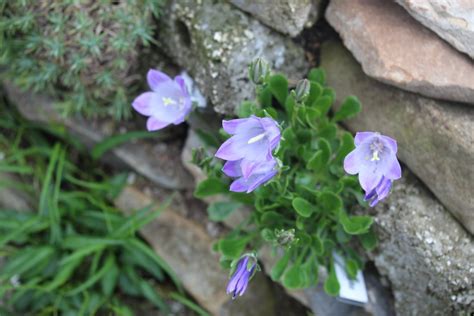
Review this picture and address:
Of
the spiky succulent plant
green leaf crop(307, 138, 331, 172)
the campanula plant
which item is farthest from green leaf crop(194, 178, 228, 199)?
the spiky succulent plant

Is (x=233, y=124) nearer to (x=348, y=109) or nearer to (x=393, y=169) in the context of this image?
(x=393, y=169)

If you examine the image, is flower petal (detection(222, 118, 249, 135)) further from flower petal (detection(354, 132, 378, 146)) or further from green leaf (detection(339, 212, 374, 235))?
green leaf (detection(339, 212, 374, 235))

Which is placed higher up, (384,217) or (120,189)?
(384,217)

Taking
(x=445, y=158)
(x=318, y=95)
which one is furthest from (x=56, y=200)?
(x=445, y=158)

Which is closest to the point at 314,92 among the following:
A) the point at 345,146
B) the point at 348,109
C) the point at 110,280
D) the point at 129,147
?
the point at 348,109

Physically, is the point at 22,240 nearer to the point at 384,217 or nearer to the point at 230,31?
the point at 230,31

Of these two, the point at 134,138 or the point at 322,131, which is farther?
the point at 134,138
